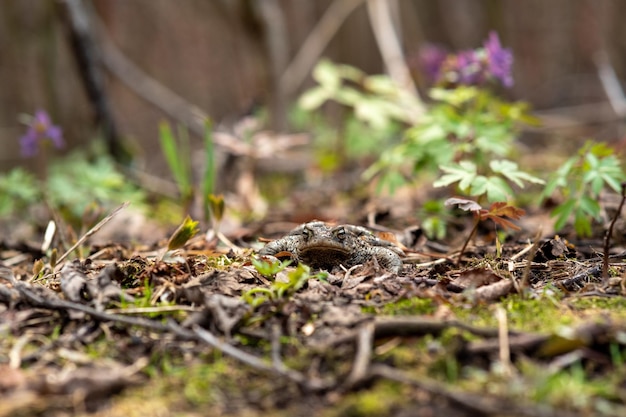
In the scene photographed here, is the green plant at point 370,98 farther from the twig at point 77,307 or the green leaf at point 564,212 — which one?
the twig at point 77,307

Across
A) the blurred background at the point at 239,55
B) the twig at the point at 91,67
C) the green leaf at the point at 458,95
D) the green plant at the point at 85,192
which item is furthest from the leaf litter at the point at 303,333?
the twig at the point at 91,67

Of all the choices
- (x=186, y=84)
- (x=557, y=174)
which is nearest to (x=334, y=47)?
(x=186, y=84)

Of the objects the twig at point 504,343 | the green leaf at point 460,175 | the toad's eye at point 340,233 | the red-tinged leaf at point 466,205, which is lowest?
the toad's eye at point 340,233

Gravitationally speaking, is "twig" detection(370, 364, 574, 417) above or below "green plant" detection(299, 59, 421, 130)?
below

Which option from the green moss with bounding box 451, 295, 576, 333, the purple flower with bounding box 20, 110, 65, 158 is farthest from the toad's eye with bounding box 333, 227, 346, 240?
the purple flower with bounding box 20, 110, 65, 158

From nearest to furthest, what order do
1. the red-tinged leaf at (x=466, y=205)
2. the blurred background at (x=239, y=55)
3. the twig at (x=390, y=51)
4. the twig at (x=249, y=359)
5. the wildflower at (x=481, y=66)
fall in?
the twig at (x=249, y=359) < the red-tinged leaf at (x=466, y=205) < the wildflower at (x=481, y=66) < the twig at (x=390, y=51) < the blurred background at (x=239, y=55)

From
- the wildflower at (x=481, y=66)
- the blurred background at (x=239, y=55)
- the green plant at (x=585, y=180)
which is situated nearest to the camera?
the green plant at (x=585, y=180)

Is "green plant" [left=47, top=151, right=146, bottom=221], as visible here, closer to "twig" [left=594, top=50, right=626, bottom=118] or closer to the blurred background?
the blurred background

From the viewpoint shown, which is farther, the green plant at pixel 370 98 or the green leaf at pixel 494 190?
the green plant at pixel 370 98
